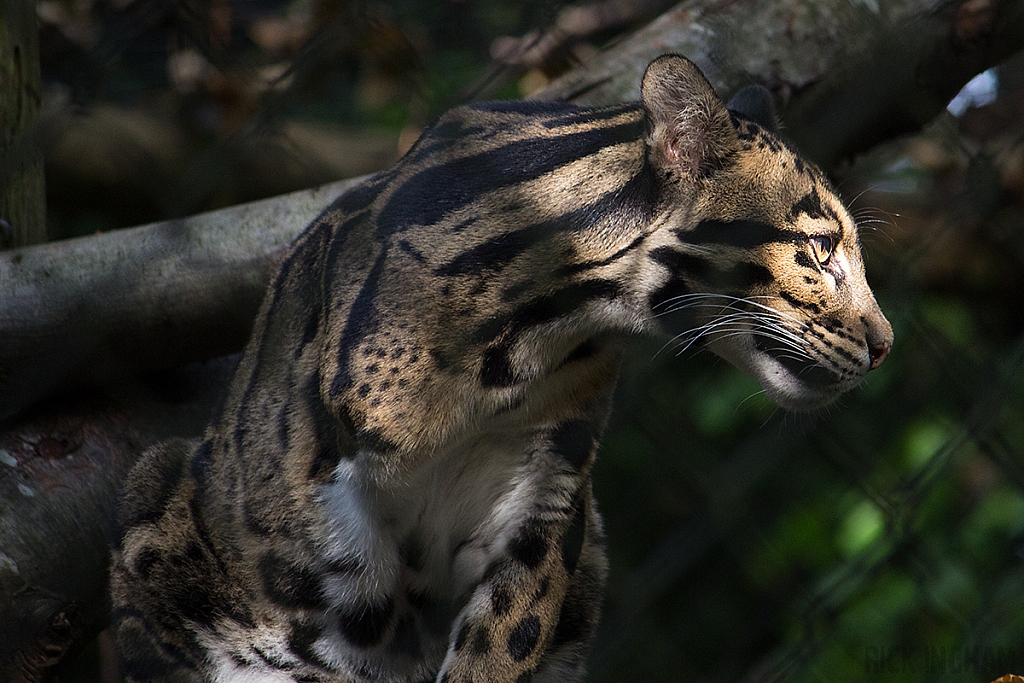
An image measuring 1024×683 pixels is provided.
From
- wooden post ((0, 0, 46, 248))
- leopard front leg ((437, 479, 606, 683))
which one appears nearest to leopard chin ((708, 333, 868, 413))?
leopard front leg ((437, 479, 606, 683))

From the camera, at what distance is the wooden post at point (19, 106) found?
2502 mm

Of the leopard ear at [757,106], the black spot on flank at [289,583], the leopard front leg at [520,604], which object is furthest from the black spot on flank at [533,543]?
the leopard ear at [757,106]

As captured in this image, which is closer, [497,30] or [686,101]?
[686,101]

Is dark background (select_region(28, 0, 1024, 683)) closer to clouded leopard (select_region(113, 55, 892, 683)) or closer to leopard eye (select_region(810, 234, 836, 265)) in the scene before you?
clouded leopard (select_region(113, 55, 892, 683))

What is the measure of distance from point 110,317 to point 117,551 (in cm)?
62

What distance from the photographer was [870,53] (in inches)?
125

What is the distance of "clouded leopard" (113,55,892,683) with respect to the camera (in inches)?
73.7

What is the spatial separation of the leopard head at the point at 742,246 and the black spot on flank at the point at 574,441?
332 mm

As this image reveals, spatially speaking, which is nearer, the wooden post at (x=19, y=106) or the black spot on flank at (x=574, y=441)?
the black spot on flank at (x=574, y=441)

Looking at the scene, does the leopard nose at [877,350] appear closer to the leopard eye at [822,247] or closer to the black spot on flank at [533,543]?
the leopard eye at [822,247]

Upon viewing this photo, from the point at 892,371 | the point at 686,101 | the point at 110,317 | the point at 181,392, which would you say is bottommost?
the point at 892,371

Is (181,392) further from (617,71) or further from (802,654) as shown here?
(802,654)

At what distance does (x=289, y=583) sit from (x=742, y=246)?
4.18 feet

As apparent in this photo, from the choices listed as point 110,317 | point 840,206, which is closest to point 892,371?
point 840,206
